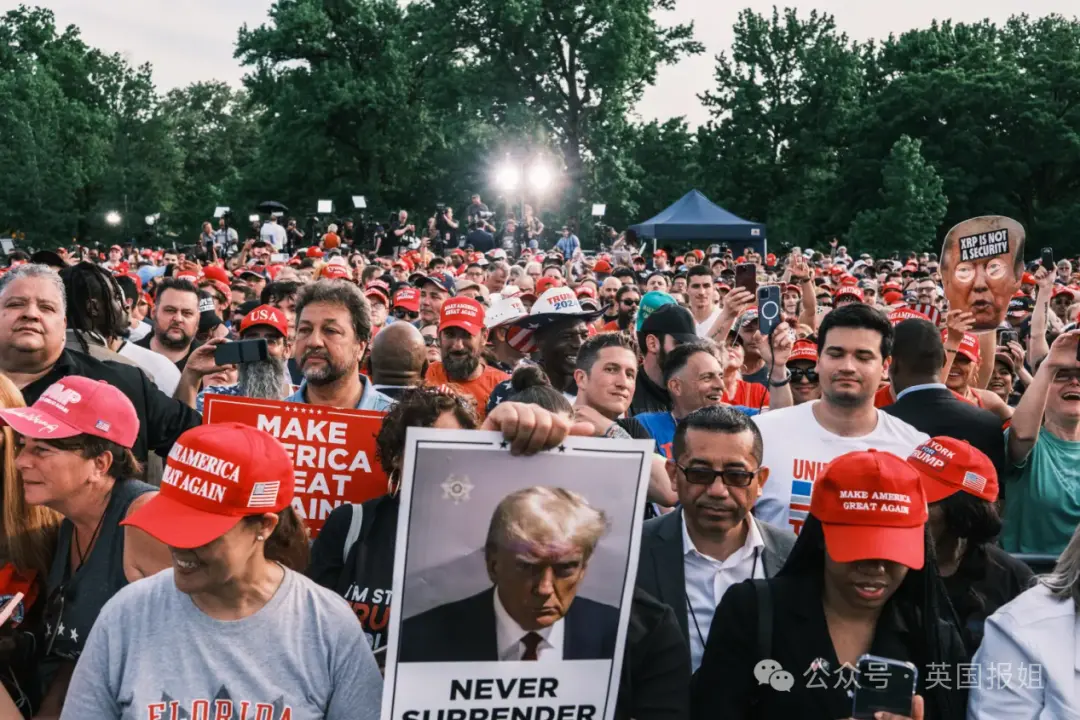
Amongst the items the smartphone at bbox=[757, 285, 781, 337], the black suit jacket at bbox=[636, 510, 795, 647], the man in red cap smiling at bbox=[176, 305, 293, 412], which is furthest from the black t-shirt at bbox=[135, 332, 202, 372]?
the black suit jacket at bbox=[636, 510, 795, 647]

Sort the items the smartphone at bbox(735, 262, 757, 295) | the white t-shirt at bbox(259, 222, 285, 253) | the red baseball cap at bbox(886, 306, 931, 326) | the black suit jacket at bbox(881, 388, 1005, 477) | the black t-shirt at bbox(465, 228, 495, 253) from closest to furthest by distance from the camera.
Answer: the black suit jacket at bbox(881, 388, 1005, 477) < the red baseball cap at bbox(886, 306, 931, 326) < the smartphone at bbox(735, 262, 757, 295) < the black t-shirt at bbox(465, 228, 495, 253) < the white t-shirt at bbox(259, 222, 285, 253)

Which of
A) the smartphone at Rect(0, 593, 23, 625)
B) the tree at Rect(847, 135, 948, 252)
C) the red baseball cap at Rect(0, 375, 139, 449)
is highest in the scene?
the tree at Rect(847, 135, 948, 252)

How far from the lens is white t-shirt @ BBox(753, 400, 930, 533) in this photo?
4.55 m

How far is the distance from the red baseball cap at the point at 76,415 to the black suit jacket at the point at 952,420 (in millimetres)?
3244

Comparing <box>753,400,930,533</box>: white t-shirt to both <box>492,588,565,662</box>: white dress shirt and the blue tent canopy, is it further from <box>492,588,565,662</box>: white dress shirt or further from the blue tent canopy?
the blue tent canopy

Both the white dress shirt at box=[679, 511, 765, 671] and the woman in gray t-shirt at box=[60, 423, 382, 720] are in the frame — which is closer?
the woman in gray t-shirt at box=[60, 423, 382, 720]

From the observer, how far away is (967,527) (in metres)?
3.82

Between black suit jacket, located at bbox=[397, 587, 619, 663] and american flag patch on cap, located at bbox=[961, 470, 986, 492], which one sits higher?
american flag patch on cap, located at bbox=[961, 470, 986, 492]

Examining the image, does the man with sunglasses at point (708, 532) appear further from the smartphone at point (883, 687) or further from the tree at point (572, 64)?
the tree at point (572, 64)

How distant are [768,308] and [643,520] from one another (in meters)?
3.53

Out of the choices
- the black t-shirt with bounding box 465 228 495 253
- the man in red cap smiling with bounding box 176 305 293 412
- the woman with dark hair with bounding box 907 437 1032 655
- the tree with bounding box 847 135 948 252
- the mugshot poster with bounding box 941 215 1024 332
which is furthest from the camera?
the tree with bounding box 847 135 948 252

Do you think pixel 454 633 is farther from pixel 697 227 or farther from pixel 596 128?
pixel 596 128

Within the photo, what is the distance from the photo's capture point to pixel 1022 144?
52250 mm

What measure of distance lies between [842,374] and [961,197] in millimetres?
49642
